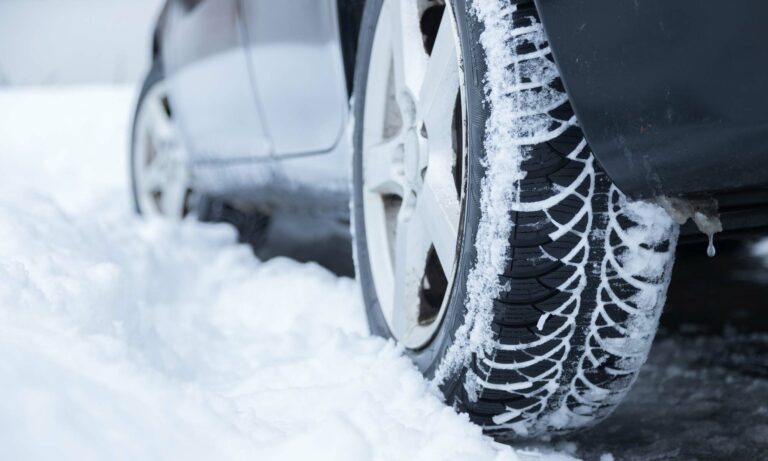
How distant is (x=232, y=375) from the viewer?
1.37m

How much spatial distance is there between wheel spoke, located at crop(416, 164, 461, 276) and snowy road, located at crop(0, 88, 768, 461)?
0.21 meters

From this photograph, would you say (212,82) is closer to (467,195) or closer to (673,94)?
(467,195)

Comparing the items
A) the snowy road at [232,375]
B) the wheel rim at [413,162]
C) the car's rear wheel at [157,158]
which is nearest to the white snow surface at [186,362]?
the snowy road at [232,375]

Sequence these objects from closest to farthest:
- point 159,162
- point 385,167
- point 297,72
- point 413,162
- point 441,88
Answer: point 441,88 < point 413,162 < point 385,167 < point 297,72 < point 159,162

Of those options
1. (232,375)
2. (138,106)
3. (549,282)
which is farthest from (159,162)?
(549,282)

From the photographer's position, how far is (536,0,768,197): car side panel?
26.7 inches

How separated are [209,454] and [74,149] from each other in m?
5.26

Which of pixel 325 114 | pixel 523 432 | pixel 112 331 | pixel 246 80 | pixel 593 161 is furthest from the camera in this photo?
pixel 246 80

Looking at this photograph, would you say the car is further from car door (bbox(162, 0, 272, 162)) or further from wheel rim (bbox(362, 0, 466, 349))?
car door (bbox(162, 0, 272, 162))

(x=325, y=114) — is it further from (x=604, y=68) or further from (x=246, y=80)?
(x=604, y=68)

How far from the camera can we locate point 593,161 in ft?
2.93

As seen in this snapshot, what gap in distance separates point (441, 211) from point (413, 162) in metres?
0.14

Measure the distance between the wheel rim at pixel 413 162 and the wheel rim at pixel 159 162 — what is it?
152cm

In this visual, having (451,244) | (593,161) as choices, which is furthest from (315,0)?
(593,161)
